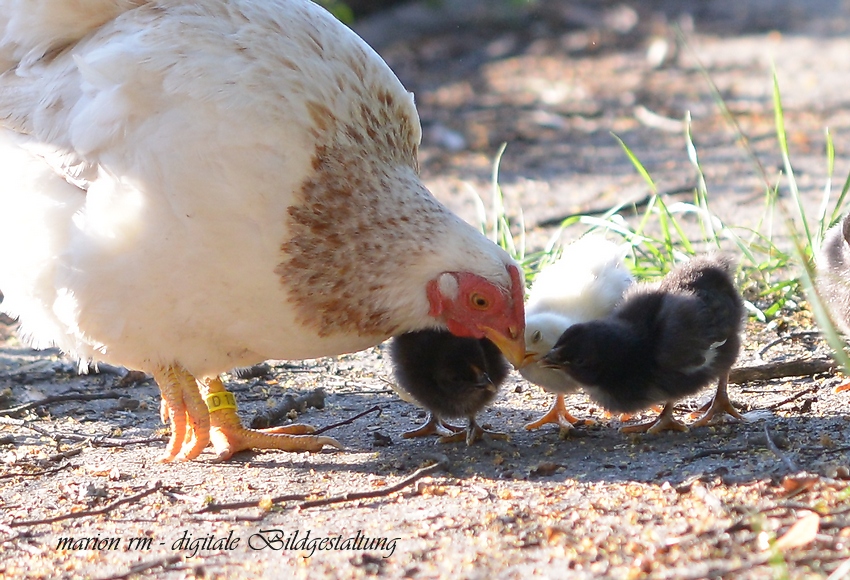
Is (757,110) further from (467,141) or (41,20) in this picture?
(41,20)

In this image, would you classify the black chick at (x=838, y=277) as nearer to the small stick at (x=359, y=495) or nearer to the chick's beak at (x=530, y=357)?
the chick's beak at (x=530, y=357)

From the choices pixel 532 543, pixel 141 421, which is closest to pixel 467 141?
pixel 141 421

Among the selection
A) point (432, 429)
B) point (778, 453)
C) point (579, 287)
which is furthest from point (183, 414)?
point (778, 453)

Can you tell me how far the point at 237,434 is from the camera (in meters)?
3.66

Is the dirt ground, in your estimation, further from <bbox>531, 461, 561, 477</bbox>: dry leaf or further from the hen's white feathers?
the hen's white feathers

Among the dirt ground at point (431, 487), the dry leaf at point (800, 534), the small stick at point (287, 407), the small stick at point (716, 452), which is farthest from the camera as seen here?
the small stick at point (287, 407)

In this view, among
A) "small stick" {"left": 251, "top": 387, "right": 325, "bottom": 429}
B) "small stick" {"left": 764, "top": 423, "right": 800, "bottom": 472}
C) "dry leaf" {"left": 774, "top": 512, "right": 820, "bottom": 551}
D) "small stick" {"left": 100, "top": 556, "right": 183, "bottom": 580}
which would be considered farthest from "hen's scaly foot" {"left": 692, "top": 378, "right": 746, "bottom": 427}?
"small stick" {"left": 100, "top": 556, "right": 183, "bottom": 580}

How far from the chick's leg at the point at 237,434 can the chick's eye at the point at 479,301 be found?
76 cm

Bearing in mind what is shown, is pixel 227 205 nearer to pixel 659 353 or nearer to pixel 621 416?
pixel 659 353

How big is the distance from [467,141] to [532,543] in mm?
6613

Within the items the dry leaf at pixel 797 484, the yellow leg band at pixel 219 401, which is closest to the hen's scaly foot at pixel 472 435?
the yellow leg band at pixel 219 401

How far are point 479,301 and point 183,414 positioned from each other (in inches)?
47.2

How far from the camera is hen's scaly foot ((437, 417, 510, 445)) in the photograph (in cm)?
353

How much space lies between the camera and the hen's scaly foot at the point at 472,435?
3531mm
